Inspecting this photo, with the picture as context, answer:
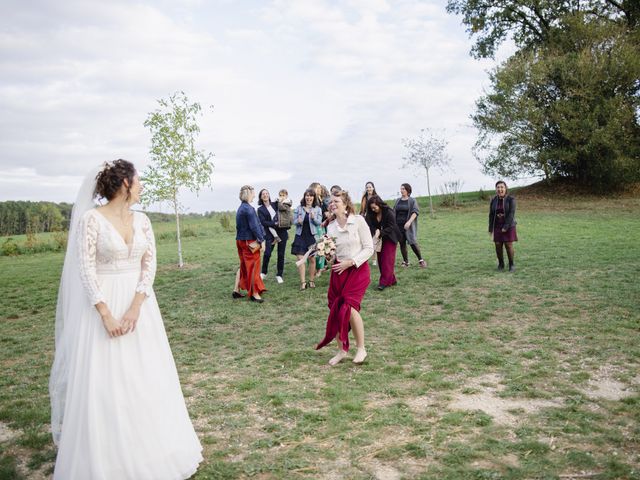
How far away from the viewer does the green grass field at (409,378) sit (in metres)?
4.46

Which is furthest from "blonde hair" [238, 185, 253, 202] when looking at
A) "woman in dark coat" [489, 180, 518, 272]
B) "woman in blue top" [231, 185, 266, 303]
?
"woman in dark coat" [489, 180, 518, 272]

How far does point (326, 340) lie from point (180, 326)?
12.6 feet

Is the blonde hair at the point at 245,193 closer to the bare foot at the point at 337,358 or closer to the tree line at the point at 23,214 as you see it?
the bare foot at the point at 337,358

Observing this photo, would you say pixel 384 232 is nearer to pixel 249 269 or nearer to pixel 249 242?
pixel 249 242

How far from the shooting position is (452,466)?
425 centimetres

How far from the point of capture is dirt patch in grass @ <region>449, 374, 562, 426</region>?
5250mm

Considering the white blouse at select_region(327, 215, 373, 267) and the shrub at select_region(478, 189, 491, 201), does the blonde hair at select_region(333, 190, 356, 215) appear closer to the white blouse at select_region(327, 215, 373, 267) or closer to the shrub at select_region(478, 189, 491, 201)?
the white blouse at select_region(327, 215, 373, 267)

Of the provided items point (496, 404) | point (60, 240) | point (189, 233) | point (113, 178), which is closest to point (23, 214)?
point (60, 240)

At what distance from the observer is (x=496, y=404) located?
5.56 m

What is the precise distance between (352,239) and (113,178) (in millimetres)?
3753

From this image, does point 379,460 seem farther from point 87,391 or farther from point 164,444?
point 87,391

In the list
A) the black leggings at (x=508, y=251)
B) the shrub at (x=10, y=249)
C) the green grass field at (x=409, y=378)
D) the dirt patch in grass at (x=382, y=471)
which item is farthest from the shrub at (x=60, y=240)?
the dirt patch in grass at (x=382, y=471)

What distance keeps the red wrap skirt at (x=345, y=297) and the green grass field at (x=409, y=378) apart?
49 cm

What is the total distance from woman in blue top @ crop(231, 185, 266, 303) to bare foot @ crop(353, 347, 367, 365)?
4664mm
